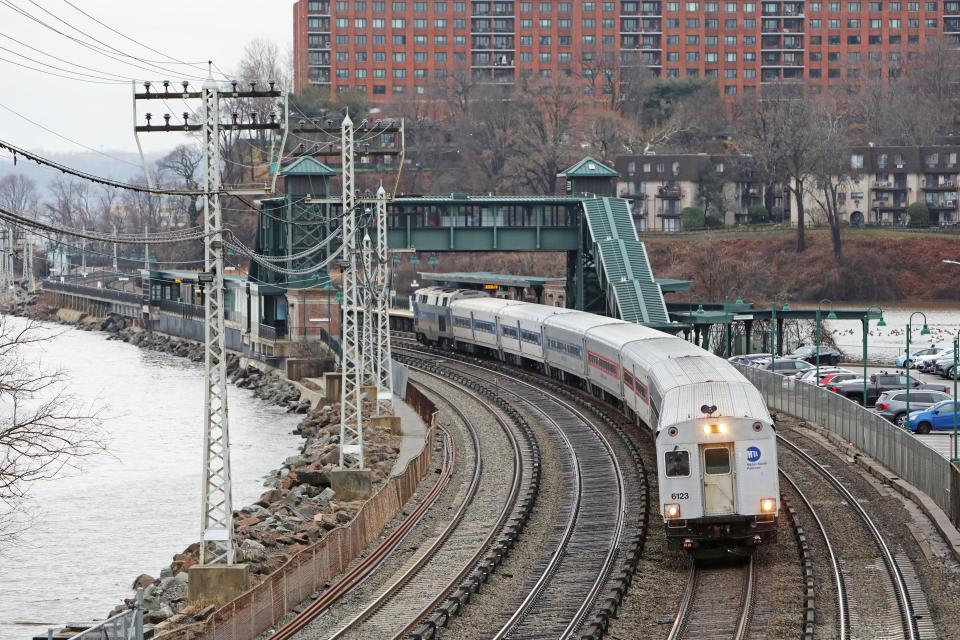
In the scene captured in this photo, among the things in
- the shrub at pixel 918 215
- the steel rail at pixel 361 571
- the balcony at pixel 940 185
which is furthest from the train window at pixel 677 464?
the balcony at pixel 940 185

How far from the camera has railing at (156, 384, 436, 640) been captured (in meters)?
23.0

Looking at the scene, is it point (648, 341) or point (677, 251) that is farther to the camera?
point (677, 251)

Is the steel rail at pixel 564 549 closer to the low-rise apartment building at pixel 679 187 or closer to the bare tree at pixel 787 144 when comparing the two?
the bare tree at pixel 787 144

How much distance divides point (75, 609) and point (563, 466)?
1406 cm

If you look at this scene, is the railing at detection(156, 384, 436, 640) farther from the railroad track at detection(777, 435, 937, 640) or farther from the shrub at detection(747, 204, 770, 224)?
the shrub at detection(747, 204, 770, 224)

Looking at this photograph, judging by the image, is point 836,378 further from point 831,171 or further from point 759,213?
point 759,213

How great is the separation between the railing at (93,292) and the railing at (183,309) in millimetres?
8533

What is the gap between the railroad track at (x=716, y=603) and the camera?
76.4 feet

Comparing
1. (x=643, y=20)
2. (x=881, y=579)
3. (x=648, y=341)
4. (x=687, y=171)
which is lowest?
(x=881, y=579)

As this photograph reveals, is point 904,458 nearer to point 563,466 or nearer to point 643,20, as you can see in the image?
point 563,466

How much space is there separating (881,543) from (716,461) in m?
5.07

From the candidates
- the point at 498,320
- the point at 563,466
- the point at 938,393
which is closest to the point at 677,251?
the point at 498,320

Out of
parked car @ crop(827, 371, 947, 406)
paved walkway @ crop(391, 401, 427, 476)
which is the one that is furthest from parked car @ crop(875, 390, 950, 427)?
paved walkway @ crop(391, 401, 427, 476)

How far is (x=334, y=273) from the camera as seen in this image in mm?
112938
